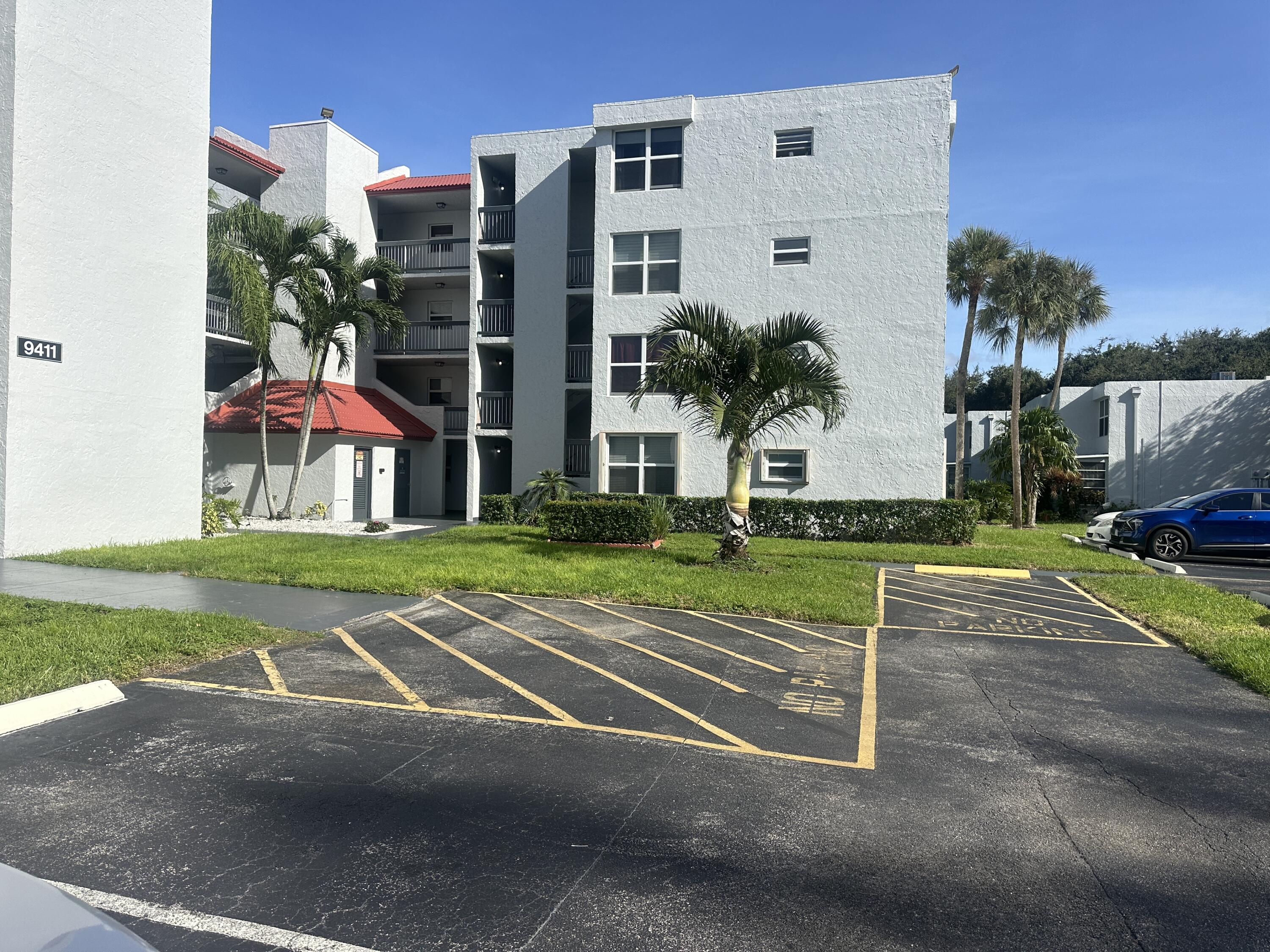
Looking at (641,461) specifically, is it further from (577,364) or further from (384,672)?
(384,672)

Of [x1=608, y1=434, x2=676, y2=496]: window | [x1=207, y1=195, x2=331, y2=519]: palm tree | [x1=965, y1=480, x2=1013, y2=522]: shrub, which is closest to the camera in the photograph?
[x1=207, y1=195, x2=331, y2=519]: palm tree

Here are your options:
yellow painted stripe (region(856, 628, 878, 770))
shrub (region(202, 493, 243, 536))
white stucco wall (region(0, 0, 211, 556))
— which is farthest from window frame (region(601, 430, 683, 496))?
yellow painted stripe (region(856, 628, 878, 770))

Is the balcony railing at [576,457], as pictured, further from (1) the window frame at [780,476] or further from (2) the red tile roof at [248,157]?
(2) the red tile roof at [248,157]

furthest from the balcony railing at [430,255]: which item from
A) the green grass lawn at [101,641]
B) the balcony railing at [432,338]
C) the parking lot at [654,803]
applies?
the parking lot at [654,803]

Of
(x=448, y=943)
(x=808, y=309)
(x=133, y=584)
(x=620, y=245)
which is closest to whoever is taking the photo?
(x=448, y=943)

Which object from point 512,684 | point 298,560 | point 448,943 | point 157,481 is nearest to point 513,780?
point 448,943

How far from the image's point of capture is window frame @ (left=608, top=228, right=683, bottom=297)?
71.6 feet

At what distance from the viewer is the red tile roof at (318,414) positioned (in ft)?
75.4

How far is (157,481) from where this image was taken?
16766mm

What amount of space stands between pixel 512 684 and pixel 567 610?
3627 millimetres

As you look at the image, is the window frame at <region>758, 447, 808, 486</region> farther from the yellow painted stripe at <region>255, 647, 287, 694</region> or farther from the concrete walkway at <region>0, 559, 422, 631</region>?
the yellow painted stripe at <region>255, 647, 287, 694</region>

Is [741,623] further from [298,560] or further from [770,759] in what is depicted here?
[298,560]

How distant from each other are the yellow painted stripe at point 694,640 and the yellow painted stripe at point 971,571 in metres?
7.14

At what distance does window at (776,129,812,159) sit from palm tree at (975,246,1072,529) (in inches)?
311
